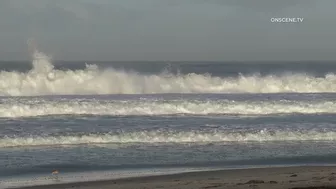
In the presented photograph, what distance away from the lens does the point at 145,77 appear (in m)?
37.0

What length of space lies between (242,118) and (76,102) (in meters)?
6.61

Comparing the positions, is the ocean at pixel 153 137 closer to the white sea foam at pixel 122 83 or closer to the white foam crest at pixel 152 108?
the white foam crest at pixel 152 108

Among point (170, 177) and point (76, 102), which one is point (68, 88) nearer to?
point (76, 102)

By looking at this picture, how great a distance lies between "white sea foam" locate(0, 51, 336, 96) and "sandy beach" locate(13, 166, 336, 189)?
2287cm

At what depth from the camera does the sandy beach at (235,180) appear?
28.7 ft

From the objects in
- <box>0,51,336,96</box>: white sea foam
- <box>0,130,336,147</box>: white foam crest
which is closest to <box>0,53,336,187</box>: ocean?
<box>0,130,336,147</box>: white foam crest

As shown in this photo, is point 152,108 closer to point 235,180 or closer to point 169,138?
point 169,138

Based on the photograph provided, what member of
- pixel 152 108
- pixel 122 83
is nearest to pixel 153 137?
pixel 152 108

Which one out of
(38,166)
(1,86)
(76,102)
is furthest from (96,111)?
(1,86)

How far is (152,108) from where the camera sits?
22.1m

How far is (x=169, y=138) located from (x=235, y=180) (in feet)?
18.0

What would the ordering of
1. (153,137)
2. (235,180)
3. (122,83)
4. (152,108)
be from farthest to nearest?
(122,83)
(152,108)
(153,137)
(235,180)

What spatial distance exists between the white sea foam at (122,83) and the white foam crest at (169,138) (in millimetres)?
17931

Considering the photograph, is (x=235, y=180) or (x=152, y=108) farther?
(x=152, y=108)
